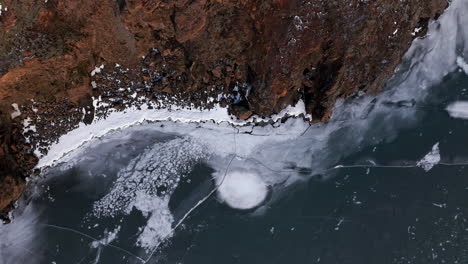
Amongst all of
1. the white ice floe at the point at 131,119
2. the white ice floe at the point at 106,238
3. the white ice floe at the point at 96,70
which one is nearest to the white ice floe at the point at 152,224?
the white ice floe at the point at 106,238

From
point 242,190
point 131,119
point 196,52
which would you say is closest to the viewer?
point 196,52

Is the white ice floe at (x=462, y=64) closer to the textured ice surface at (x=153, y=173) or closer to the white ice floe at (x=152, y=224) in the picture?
the textured ice surface at (x=153, y=173)

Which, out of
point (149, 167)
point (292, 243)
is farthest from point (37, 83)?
point (292, 243)

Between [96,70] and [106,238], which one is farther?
[106,238]

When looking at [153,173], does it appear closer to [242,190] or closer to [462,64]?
[242,190]

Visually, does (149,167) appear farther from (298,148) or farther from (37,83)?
(298,148)

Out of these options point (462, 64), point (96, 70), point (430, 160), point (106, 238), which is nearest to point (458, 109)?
point (462, 64)

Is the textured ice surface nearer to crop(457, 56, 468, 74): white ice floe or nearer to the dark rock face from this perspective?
the dark rock face
